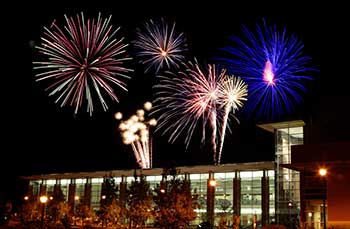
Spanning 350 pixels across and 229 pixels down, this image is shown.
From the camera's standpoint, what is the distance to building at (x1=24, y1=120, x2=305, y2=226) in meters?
47.0

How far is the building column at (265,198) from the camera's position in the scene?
5222 centimetres

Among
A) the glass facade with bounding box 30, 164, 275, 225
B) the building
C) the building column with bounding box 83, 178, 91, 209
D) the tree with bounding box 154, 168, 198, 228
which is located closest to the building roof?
the building

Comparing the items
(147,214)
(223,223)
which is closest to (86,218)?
(147,214)

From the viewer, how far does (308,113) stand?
150ft

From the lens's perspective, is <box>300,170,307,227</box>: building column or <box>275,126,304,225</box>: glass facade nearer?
<box>300,170,307,227</box>: building column

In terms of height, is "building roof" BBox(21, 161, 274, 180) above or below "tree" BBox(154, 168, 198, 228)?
above

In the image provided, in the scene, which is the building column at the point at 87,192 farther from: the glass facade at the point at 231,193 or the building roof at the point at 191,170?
the glass facade at the point at 231,193

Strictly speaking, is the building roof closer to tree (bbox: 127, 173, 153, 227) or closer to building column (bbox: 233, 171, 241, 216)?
building column (bbox: 233, 171, 241, 216)

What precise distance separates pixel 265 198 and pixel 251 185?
9.47ft

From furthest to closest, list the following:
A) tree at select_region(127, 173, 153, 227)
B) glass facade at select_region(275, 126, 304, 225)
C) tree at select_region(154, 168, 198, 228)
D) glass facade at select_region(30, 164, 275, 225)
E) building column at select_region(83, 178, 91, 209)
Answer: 1. building column at select_region(83, 178, 91, 209)
2. glass facade at select_region(30, 164, 275, 225)
3. glass facade at select_region(275, 126, 304, 225)
4. tree at select_region(127, 173, 153, 227)
5. tree at select_region(154, 168, 198, 228)

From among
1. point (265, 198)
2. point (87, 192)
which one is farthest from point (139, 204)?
point (87, 192)

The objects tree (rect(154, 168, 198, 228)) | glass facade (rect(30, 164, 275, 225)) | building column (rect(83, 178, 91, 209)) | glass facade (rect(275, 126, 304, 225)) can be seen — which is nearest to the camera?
tree (rect(154, 168, 198, 228))

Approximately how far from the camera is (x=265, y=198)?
5300 centimetres

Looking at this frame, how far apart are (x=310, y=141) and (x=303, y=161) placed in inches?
290
